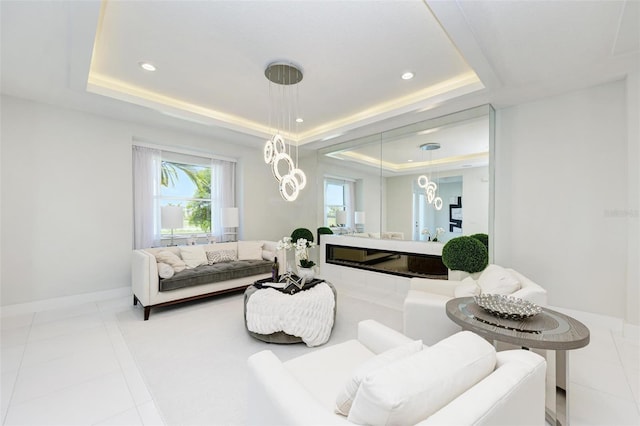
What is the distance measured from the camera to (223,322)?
10.5 feet

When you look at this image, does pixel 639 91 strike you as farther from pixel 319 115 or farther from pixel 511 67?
pixel 319 115

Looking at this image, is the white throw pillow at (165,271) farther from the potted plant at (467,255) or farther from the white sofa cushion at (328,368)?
the potted plant at (467,255)

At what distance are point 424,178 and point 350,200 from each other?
1600mm

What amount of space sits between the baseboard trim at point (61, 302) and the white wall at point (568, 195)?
5.64 m

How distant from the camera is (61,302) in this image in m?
3.70

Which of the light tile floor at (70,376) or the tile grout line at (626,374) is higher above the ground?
the light tile floor at (70,376)

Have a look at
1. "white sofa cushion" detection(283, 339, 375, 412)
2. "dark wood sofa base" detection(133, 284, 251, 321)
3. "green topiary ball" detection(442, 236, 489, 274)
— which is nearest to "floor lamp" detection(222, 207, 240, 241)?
"dark wood sofa base" detection(133, 284, 251, 321)

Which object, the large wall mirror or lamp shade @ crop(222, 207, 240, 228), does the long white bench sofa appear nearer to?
lamp shade @ crop(222, 207, 240, 228)

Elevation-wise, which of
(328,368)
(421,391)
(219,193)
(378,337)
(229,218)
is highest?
(219,193)

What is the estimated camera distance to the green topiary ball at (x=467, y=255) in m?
3.22

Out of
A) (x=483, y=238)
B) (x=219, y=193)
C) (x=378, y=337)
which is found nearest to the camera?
(x=378, y=337)

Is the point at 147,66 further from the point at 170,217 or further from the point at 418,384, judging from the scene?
Answer: the point at 418,384

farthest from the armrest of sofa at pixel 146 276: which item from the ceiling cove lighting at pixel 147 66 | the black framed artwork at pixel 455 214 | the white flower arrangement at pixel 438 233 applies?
the black framed artwork at pixel 455 214

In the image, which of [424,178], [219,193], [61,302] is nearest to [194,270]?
[61,302]
